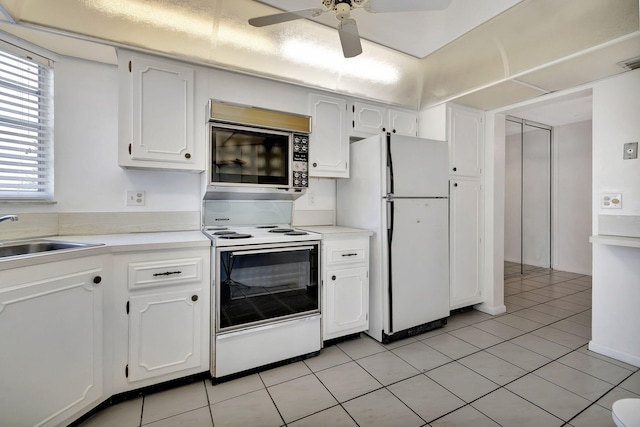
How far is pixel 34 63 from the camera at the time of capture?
75.9 inches

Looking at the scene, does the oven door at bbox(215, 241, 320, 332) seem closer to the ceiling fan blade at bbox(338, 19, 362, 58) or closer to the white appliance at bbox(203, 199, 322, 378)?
the white appliance at bbox(203, 199, 322, 378)

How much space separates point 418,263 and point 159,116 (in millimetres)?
2305

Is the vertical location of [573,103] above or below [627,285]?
above

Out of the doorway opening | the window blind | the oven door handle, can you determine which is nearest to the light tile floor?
the oven door handle

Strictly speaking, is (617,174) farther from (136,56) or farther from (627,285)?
(136,56)

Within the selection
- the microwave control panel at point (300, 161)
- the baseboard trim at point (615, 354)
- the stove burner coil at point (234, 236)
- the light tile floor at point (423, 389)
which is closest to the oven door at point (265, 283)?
the stove burner coil at point (234, 236)

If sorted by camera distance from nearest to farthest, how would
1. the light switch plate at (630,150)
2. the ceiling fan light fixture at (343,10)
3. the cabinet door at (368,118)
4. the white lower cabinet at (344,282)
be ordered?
the ceiling fan light fixture at (343,10)
the light switch plate at (630,150)
the white lower cabinet at (344,282)
the cabinet door at (368,118)

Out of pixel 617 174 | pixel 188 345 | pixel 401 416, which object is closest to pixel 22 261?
pixel 188 345

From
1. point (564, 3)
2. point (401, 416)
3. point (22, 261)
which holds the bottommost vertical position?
point (401, 416)

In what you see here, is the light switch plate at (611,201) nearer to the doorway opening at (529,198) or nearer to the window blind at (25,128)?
the doorway opening at (529,198)

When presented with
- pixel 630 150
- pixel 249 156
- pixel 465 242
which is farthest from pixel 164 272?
pixel 630 150

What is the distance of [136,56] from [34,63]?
2.09 ft

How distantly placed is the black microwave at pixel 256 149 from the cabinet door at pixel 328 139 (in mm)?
162

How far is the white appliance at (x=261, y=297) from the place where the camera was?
1.90 meters
